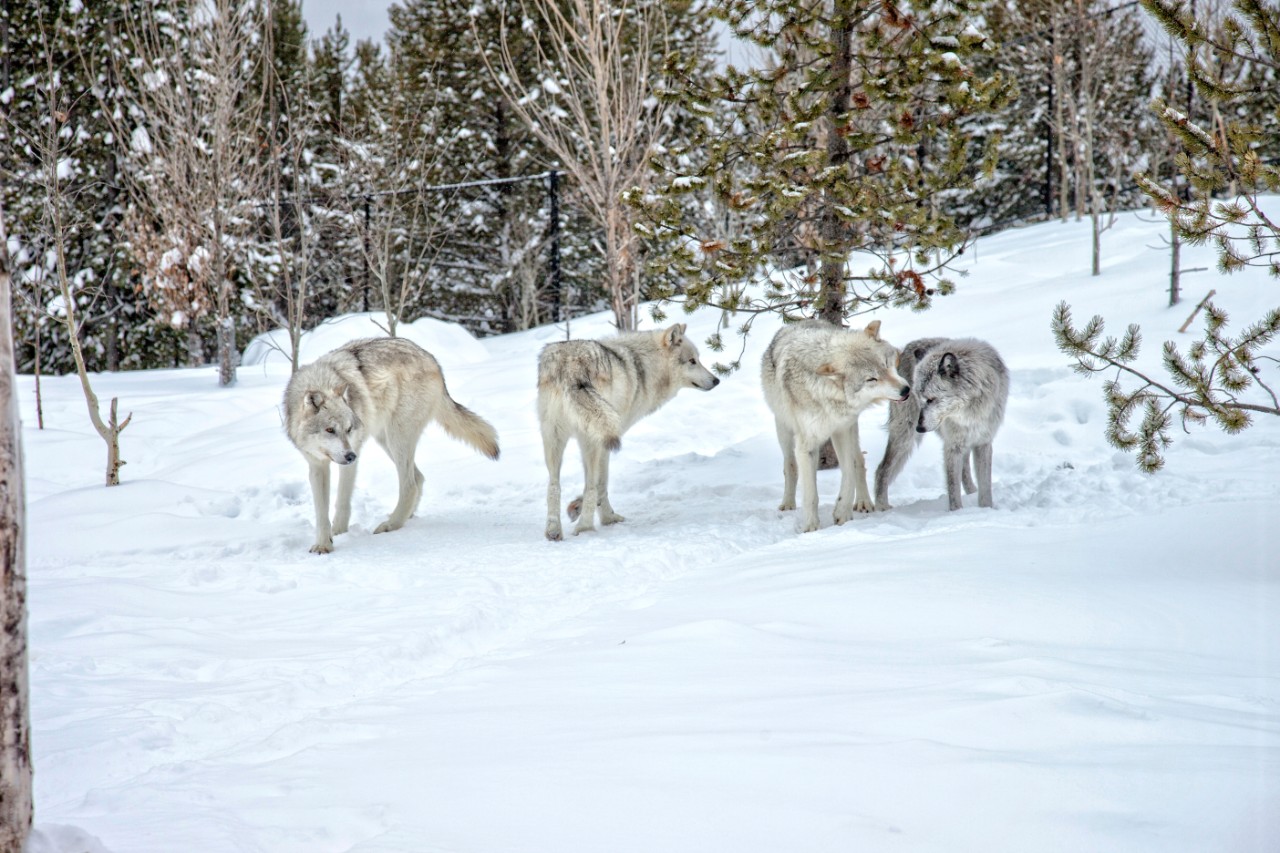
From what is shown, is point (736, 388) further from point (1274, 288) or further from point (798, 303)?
point (1274, 288)

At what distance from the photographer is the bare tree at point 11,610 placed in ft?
5.49

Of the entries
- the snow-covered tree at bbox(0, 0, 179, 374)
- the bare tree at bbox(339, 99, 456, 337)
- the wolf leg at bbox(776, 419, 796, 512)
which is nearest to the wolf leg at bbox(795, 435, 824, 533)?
the wolf leg at bbox(776, 419, 796, 512)

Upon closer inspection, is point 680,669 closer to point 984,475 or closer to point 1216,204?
point 1216,204

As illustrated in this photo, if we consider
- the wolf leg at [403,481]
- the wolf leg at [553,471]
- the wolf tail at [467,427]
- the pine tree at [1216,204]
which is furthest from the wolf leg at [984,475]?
the wolf leg at [403,481]

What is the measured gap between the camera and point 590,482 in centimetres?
677

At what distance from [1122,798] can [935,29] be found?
6478mm

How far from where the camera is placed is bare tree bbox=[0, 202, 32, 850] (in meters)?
1.67

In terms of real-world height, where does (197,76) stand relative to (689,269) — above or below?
above

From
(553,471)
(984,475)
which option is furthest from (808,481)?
(553,471)

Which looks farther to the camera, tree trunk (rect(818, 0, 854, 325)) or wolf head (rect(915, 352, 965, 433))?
tree trunk (rect(818, 0, 854, 325))

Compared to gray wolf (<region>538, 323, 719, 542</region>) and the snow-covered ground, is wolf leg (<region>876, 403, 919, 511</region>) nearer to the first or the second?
the snow-covered ground

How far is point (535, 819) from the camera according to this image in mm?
1854

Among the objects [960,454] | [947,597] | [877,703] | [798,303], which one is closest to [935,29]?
[798,303]

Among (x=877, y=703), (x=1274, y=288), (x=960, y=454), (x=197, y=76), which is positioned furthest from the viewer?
(x=197, y=76)
